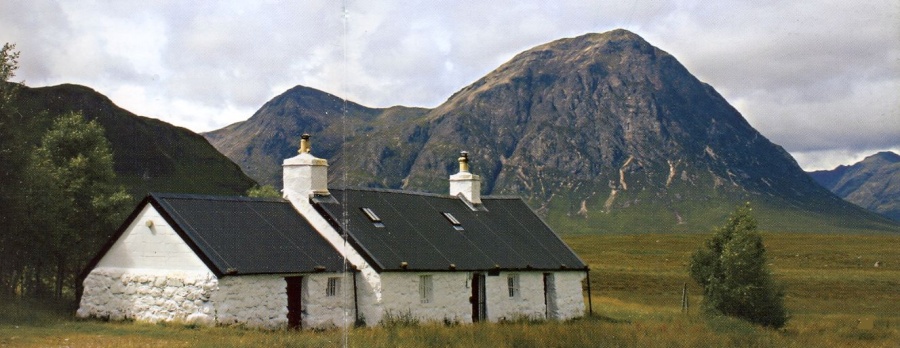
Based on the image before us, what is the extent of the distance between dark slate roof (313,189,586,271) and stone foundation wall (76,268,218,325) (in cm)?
574

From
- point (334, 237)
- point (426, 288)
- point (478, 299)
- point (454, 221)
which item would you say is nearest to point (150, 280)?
point (334, 237)

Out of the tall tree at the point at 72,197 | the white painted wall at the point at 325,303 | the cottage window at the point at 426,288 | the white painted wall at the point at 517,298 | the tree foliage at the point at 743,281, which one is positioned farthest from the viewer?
the white painted wall at the point at 517,298

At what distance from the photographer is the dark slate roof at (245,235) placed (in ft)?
91.7

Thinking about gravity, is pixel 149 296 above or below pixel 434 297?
above

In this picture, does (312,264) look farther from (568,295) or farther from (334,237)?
(568,295)

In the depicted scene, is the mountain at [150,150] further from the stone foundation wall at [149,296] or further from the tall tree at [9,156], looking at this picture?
the stone foundation wall at [149,296]

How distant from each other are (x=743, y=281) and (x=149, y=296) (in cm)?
2088

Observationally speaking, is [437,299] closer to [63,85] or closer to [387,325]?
[387,325]

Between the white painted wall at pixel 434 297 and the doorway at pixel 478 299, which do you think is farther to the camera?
the doorway at pixel 478 299

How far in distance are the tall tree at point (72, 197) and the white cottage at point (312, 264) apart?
4.73 meters

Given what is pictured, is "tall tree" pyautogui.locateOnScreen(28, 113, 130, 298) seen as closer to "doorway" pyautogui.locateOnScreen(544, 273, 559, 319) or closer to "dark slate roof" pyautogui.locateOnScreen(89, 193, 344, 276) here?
"dark slate roof" pyautogui.locateOnScreen(89, 193, 344, 276)

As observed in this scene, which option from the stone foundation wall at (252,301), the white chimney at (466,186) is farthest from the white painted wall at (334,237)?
the white chimney at (466,186)

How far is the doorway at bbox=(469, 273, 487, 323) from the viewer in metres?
34.9

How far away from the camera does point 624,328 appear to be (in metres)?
29.6
